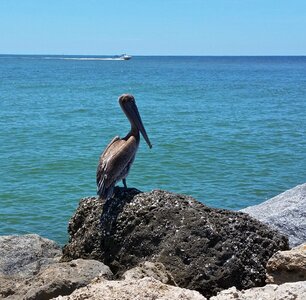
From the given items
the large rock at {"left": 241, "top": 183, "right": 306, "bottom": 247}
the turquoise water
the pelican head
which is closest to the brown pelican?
the pelican head

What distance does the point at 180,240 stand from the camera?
617 centimetres

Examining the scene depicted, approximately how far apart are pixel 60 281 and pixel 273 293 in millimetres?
1821

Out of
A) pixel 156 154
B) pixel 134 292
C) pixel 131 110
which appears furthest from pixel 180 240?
pixel 156 154

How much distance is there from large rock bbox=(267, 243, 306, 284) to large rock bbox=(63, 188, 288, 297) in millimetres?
593

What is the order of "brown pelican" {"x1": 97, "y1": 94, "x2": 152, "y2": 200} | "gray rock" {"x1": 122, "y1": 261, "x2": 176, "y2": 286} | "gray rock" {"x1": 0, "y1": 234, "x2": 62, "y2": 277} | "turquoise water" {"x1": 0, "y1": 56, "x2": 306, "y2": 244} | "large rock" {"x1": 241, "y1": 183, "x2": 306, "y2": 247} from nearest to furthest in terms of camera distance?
"gray rock" {"x1": 122, "y1": 261, "x2": 176, "y2": 286}
"brown pelican" {"x1": 97, "y1": 94, "x2": 152, "y2": 200}
"gray rock" {"x1": 0, "y1": 234, "x2": 62, "y2": 277}
"large rock" {"x1": 241, "y1": 183, "x2": 306, "y2": 247}
"turquoise water" {"x1": 0, "y1": 56, "x2": 306, "y2": 244}

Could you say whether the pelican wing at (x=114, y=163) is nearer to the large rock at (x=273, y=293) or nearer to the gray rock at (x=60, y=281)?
the gray rock at (x=60, y=281)

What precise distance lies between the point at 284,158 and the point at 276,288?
16.4m

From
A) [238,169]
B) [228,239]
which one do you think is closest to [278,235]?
[228,239]

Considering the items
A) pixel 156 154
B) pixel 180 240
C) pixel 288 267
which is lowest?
pixel 156 154

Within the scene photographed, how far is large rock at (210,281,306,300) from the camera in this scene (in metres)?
4.02

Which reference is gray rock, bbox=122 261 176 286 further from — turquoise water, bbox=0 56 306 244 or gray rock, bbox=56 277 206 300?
turquoise water, bbox=0 56 306 244

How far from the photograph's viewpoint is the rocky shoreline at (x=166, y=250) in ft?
17.6

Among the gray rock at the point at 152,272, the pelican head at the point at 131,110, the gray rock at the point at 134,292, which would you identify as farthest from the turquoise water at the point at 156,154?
the gray rock at the point at 134,292

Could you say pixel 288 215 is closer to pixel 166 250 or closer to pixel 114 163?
pixel 114 163
